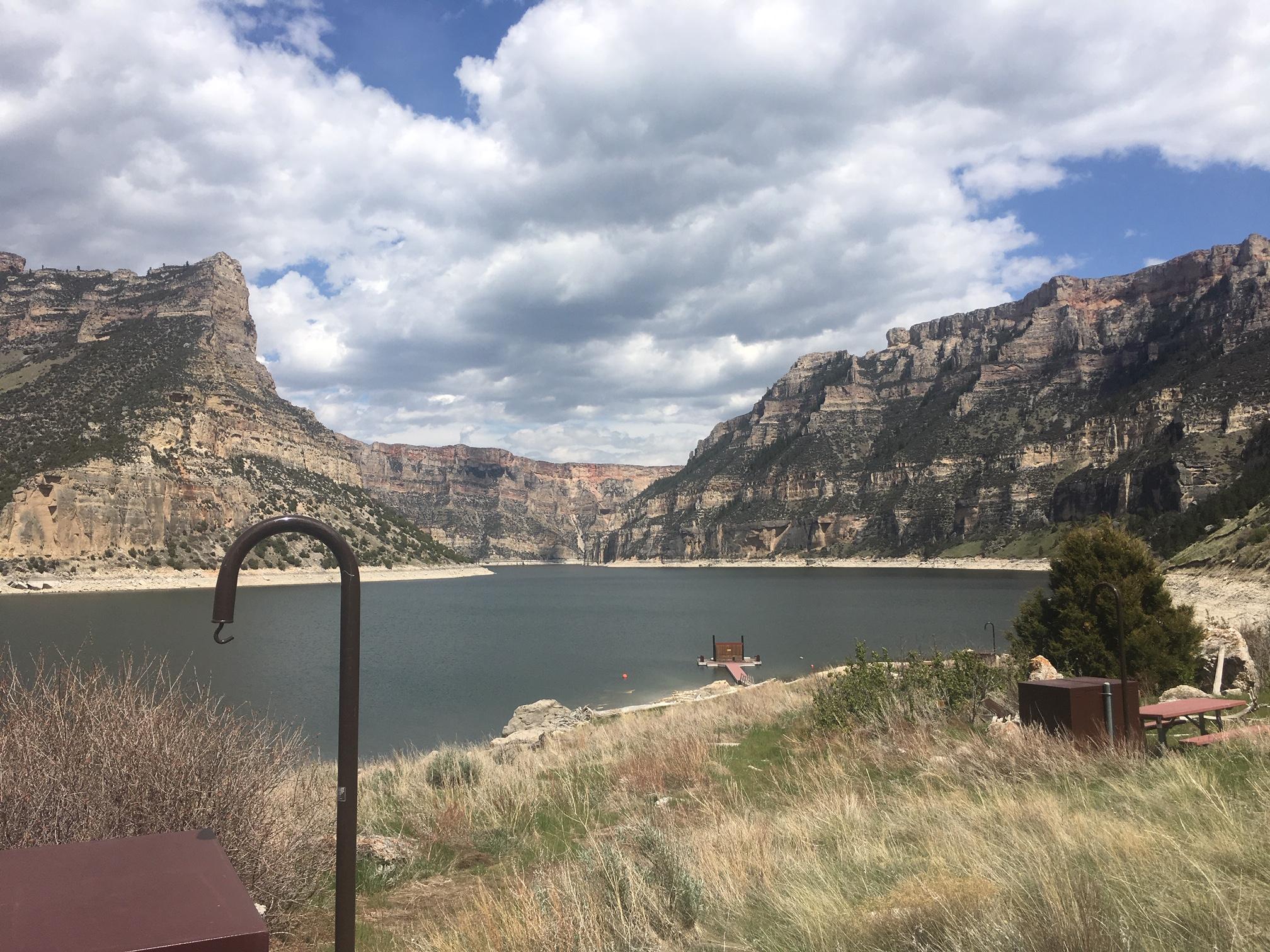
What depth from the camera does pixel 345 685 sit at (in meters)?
3.67

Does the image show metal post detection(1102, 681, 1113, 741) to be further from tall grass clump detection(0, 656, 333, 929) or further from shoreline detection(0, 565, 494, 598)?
shoreline detection(0, 565, 494, 598)

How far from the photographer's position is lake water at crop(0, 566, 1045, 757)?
25.7 m

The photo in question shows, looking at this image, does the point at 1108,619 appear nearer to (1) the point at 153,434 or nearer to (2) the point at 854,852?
(2) the point at 854,852

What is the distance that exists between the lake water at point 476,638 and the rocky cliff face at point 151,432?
492 inches

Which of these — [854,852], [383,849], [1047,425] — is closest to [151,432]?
[383,849]

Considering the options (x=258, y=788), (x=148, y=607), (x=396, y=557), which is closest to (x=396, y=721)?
(x=258, y=788)

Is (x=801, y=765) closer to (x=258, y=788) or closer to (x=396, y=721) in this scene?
(x=258, y=788)

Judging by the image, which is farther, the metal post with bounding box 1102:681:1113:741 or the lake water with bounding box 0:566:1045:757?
the lake water with bounding box 0:566:1045:757

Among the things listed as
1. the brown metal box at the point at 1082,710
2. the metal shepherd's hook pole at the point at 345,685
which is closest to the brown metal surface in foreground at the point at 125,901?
the metal shepherd's hook pole at the point at 345,685

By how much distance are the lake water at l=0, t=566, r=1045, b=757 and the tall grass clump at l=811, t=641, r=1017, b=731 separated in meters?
9.81

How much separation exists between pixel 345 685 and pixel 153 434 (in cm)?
10342

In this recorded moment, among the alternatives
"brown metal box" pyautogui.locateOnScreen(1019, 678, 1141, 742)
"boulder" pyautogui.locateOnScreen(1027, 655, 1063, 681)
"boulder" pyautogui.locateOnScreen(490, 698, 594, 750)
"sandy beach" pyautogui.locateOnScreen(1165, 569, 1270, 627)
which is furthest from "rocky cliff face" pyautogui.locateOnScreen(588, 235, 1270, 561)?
"brown metal box" pyautogui.locateOnScreen(1019, 678, 1141, 742)

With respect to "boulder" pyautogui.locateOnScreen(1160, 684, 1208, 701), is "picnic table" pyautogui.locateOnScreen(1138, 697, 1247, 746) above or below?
above

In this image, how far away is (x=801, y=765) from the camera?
10.2 metres
